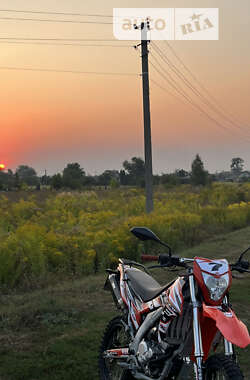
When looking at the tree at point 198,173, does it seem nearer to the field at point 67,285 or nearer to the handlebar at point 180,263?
the field at point 67,285

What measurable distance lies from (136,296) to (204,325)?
30.8 inches

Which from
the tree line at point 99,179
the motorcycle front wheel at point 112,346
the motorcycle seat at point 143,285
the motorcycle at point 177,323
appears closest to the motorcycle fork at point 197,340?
the motorcycle at point 177,323

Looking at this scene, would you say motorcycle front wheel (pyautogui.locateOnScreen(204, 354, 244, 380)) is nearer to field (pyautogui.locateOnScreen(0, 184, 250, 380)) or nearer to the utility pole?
field (pyautogui.locateOnScreen(0, 184, 250, 380))

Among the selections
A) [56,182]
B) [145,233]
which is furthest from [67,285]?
[56,182]

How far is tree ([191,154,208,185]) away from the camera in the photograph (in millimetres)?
48625

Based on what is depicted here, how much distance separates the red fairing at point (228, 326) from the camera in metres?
2.51

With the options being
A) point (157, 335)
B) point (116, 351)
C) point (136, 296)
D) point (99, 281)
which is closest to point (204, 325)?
point (157, 335)

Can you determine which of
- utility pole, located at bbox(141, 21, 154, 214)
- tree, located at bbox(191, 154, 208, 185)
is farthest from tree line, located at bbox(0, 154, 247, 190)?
utility pole, located at bbox(141, 21, 154, 214)

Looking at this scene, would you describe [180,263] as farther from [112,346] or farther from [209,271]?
[112,346]

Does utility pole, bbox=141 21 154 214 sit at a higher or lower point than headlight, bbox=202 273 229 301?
higher

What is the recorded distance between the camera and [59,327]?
5.37 meters

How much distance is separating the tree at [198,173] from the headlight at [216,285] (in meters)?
45.8

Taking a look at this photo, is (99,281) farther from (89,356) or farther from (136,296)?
(136,296)

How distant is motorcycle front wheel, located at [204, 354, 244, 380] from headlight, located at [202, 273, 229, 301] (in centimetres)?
36
